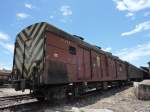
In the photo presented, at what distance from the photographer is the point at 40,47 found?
8781mm

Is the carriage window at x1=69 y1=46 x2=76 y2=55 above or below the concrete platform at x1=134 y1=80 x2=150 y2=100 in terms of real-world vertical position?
above

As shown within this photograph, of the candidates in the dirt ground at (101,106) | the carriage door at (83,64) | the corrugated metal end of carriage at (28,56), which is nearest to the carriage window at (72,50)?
the carriage door at (83,64)

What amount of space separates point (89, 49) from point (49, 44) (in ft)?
15.4

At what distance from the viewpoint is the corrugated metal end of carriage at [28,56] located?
8.50 meters

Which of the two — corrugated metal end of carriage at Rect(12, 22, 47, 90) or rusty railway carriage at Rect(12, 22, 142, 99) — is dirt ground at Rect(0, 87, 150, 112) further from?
corrugated metal end of carriage at Rect(12, 22, 47, 90)

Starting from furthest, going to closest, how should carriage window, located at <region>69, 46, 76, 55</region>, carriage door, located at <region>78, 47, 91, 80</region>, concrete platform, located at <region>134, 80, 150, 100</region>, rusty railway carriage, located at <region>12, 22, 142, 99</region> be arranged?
concrete platform, located at <region>134, 80, 150, 100</region>, carriage door, located at <region>78, 47, 91, 80</region>, carriage window, located at <region>69, 46, 76, 55</region>, rusty railway carriage, located at <region>12, 22, 142, 99</region>

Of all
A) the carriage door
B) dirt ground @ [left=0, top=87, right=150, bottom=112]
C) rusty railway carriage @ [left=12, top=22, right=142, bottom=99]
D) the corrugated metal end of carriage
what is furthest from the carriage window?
dirt ground @ [left=0, top=87, right=150, bottom=112]

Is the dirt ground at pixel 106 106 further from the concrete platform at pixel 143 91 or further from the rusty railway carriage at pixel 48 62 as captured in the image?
the rusty railway carriage at pixel 48 62

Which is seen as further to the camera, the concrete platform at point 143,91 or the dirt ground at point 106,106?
the concrete platform at point 143,91

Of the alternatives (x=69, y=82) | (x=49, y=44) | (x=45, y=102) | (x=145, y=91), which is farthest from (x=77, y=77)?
(x=145, y=91)

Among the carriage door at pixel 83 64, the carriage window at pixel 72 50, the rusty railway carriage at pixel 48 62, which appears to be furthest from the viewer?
the carriage door at pixel 83 64

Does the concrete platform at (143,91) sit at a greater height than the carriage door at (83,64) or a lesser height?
lesser

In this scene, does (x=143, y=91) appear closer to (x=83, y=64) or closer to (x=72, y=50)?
(x=83, y=64)

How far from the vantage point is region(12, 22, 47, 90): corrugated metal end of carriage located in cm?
850
